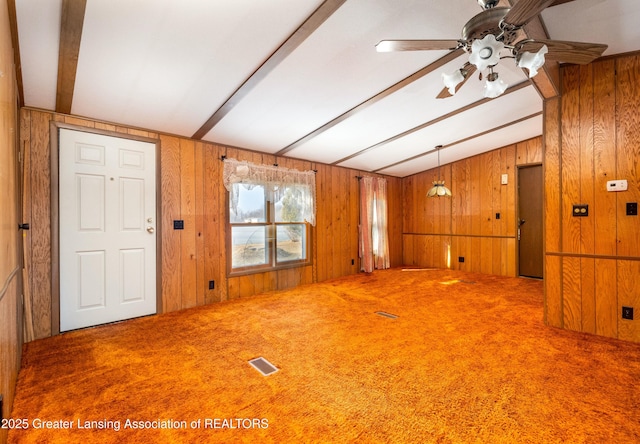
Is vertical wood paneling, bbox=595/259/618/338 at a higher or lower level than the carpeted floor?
higher

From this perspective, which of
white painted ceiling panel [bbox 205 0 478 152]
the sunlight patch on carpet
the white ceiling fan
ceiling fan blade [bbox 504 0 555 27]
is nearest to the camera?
ceiling fan blade [bbox 504 0 555 27]

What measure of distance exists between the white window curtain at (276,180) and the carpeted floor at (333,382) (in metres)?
1.83

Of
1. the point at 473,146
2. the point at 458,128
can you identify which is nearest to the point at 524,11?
the point at 458,128

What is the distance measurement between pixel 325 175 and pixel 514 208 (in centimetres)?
357

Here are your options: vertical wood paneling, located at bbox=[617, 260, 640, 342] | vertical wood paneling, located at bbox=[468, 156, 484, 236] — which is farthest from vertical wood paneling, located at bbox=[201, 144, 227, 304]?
vertical wood paneling, located at bbox=[468, 156, 484, 236]

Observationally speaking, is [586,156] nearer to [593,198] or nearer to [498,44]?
[593,198]

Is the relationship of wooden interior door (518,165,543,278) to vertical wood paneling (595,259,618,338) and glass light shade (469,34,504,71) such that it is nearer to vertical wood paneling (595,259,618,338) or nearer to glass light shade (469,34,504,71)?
vertical wood paneling (595,259,618,338)

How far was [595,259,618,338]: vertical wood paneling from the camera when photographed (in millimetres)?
2637

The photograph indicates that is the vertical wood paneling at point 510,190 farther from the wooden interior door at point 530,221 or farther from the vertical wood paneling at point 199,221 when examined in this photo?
the vertical wood paneling at point 199,221

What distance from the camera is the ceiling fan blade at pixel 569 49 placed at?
5.13 ft

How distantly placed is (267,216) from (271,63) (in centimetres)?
257

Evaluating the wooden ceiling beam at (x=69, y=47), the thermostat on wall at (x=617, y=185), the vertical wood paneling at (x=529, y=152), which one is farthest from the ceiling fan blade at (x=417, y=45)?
the vertical wood paneling at (x=529, y=152)

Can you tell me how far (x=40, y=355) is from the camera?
238 cm

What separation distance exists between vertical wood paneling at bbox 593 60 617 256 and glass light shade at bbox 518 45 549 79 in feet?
5.91
